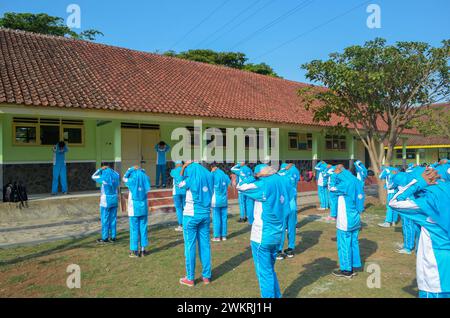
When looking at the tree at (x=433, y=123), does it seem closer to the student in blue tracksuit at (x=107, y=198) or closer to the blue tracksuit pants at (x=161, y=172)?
the blue tracksuit pants at (x=161, y=172)

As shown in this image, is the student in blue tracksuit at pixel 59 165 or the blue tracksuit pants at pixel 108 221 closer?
the blue tracksuit pants at pixel 108 221

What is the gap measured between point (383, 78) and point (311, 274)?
821cm

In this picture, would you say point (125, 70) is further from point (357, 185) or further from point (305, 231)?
point (357, 185)

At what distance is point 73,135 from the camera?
1244cm

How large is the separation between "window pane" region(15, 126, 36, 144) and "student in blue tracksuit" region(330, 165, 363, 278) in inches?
403

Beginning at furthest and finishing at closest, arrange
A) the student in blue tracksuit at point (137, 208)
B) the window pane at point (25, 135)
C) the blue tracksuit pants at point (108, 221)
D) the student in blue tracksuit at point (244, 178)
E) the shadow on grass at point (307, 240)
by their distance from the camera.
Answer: the window pane at point (25, 135) < the blue tracksuit pants at point (108, 221) < the shadow on grass at point (307, 240) < the student in blue tracksuit at point (244, 178) < the student in blue tracksuit at point (137, 208)

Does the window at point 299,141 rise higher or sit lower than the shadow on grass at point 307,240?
higher

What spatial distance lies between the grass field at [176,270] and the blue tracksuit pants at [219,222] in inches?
10.2

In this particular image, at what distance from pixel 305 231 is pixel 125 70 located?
10080 mm

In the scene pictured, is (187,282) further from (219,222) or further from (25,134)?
(25,134)

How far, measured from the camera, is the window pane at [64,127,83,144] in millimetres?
12284

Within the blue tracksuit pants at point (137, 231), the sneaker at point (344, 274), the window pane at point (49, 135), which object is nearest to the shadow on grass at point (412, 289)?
the sneaker at point (344, 274)

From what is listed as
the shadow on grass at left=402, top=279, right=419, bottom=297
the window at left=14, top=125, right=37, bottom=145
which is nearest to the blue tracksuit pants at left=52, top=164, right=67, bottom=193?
the window at left=14, top=125, right=37, bottom=145

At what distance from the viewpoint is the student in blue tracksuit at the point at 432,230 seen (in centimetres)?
323
